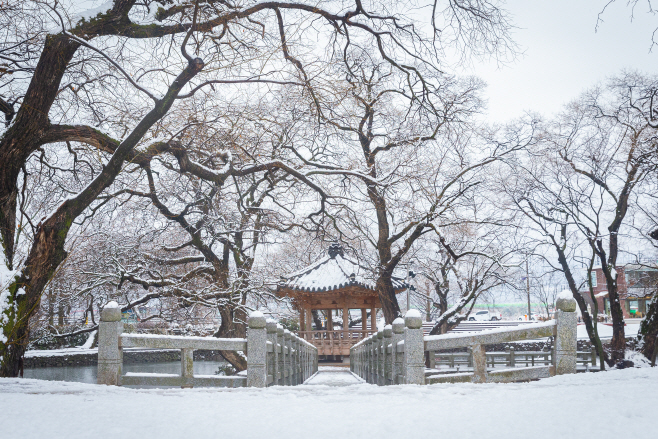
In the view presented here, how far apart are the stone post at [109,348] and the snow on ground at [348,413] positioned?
1.13 meters

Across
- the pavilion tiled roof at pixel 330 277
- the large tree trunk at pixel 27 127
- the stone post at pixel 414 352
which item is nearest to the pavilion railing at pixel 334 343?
the pavilion tiled roof at pixel 330 277

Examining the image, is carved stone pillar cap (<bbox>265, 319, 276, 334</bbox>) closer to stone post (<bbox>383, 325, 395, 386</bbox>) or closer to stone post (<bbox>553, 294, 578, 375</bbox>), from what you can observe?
stone post (<bbox>383, 325, 395, 386</bbox>)

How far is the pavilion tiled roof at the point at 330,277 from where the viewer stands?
59.3ft

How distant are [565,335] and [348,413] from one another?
11.0 ft

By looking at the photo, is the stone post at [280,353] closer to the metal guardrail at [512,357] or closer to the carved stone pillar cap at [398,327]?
the carved stone pillar cap at [398,327]

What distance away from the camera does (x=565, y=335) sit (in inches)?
222

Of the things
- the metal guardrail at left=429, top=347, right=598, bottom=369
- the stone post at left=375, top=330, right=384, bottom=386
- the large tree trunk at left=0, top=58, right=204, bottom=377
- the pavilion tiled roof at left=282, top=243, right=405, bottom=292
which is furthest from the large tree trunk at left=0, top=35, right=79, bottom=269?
the pavilion tiled roof at left=282, top=243, right=405, bottom=292

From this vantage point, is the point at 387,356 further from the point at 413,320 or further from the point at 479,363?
the point at 479,363

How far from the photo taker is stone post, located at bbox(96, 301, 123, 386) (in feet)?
18.6

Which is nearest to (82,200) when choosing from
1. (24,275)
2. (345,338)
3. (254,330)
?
(24,275)

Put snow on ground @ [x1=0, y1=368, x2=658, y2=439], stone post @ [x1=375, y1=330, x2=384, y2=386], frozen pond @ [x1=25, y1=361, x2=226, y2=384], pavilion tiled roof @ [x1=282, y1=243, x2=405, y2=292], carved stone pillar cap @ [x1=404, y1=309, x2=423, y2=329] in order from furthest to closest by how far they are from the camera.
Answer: frozen pond @ [x1=25, y1=361, x2=226, y2=384]
pavilion tiled roof @ [x1=282, y1=243, x2=405, y2=292]
stone post @ [x1=375, y1=330, x2=384, y2=386]
carved stone pillar cap @ [x1=404, y1=309, x2=423, y2=329]
snow on ground @ [x1=0, y1=368, x2=658, y2=439]

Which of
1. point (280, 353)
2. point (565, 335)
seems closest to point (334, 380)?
point (280, 353)

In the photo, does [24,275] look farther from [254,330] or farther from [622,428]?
[622,428]

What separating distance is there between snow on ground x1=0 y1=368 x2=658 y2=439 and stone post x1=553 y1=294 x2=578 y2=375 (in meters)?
1.08
